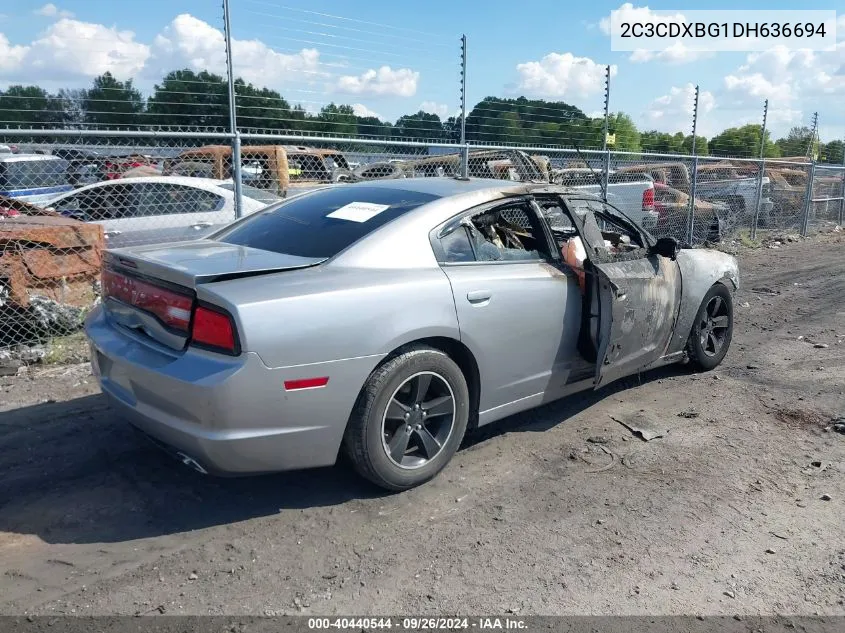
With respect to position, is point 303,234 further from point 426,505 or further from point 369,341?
point 426,505

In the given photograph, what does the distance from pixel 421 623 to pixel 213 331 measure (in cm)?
147

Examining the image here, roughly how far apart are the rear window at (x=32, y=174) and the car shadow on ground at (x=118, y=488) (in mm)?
5215

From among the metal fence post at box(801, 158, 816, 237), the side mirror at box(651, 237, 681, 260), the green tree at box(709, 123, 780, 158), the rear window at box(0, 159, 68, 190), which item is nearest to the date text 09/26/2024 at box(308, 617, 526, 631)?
the side mirror at box(651, 237, 681, 260)

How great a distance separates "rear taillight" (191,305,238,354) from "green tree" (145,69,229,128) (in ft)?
19.7

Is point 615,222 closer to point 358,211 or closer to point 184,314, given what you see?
point 358,211

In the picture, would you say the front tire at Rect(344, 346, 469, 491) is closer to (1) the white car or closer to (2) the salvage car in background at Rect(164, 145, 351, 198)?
(1) the white car

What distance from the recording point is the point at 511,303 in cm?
394

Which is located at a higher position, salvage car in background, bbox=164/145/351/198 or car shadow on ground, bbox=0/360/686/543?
salvage car in background, bbox=164/145/351/198

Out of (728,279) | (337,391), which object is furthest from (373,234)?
(728,279)

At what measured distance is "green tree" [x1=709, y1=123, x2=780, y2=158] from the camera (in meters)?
24.9

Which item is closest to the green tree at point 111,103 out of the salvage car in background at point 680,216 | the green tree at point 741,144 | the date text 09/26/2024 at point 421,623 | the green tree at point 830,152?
the date text 09/26/2024 at point 421,623

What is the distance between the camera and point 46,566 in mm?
2945

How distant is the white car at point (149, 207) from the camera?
26.3 feet

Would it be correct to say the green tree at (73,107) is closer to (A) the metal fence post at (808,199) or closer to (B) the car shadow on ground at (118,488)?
(B) the car shadow on ground at (118,488)
